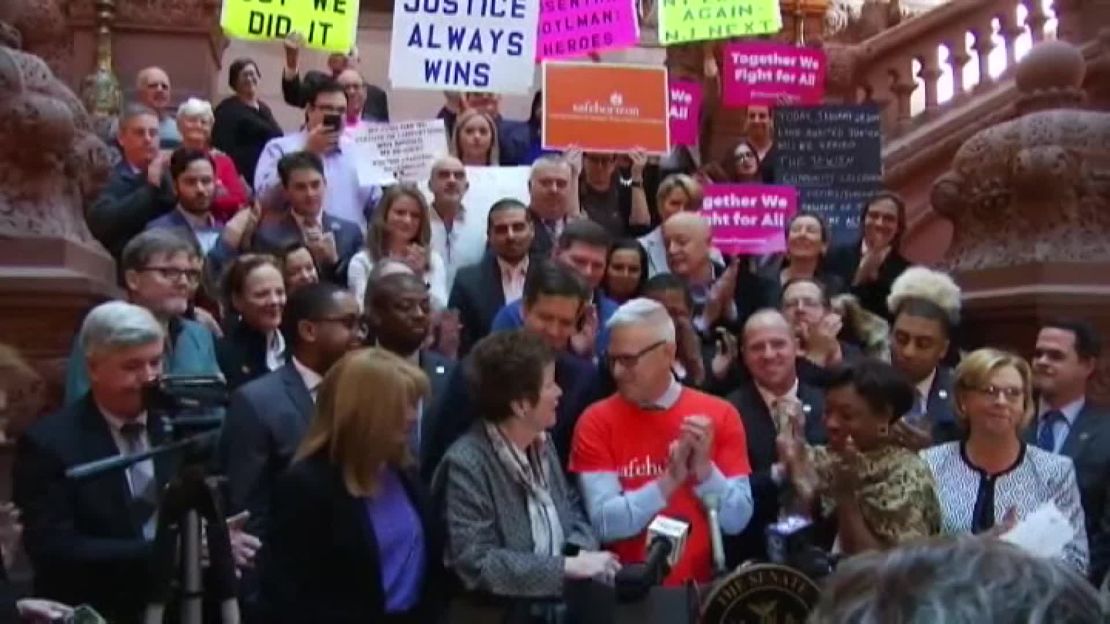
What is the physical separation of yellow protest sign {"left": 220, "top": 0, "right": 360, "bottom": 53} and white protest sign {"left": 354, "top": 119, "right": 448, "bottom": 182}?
969 mm

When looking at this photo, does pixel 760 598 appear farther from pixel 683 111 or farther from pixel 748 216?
pixel 683 111

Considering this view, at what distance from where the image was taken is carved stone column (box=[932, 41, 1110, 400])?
802 centimetres

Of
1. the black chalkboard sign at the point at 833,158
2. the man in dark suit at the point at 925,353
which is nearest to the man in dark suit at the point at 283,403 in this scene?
the man in dark suit at the point at 925,353

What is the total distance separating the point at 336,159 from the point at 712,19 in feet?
10.5

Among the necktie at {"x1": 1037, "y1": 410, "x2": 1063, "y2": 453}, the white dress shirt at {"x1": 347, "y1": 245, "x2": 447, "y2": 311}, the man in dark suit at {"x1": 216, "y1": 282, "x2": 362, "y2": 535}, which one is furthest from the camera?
the white dress shirt at {"x1": 347, "y1": 245, "x2": 447, "y2": 311}

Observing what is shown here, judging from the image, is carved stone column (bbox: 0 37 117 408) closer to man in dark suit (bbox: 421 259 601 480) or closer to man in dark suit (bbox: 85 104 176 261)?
man in dark suit (bbox: 85 104 176 261)

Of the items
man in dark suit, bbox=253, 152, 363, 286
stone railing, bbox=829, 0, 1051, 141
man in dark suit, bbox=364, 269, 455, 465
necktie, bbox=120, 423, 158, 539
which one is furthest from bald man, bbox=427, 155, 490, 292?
stone railing, bbox=829, 0, 1051, 141

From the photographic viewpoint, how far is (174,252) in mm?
6168

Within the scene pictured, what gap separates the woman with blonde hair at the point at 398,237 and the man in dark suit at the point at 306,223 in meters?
0.25

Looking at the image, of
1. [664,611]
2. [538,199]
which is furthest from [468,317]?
[664,611]

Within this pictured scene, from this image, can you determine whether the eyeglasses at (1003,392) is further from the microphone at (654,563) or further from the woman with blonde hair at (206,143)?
the woman with blonde hair at (206,143)

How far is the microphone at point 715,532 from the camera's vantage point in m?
5.39

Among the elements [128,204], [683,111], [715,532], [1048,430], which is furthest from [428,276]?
[683,111]

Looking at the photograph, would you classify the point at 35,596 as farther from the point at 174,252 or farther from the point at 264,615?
the point at 174,252
